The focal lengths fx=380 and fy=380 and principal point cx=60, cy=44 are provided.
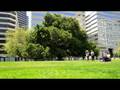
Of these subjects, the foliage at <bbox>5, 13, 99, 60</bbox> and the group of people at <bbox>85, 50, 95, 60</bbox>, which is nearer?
the group of people at <bbox>85, 50, 95, 60</bbox>

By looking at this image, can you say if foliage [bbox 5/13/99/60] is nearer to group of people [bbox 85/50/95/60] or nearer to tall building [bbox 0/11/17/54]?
group of people [bbox 85/50/95/60]

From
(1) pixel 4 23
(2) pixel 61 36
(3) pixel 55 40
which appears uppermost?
(1) pixel 4 23

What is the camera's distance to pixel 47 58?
67.1 metres

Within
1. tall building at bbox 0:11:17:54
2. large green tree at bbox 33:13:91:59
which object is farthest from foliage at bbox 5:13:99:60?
tall building at bbox 0:11:17:54

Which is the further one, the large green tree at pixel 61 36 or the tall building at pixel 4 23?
the tall building at pixel 4 23

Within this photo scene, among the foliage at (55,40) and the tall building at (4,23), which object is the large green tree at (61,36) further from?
the tall building at (4,23)

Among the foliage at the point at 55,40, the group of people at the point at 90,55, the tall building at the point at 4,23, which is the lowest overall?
the group of people at the point at 90,55

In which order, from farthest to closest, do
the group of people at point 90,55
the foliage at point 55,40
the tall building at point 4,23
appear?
the tall building at point 4,23 < the foliage at point 55,40 < the group of people at point 90,55

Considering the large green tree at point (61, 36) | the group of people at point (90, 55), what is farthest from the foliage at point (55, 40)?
the group of people at point (90, 55)

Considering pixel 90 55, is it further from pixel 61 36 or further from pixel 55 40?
pixel 61 36

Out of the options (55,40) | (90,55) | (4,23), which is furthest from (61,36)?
(4,23)
